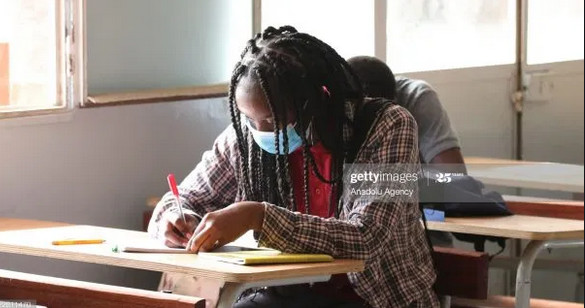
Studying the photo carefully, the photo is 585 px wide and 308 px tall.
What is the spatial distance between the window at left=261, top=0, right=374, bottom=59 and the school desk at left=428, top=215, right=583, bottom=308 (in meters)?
1.05

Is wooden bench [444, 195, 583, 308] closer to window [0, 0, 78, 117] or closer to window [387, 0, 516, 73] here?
window [387, 0, 516, 73]

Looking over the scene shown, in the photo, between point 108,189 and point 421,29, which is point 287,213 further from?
point 421,29

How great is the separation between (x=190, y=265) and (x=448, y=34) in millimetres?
2052

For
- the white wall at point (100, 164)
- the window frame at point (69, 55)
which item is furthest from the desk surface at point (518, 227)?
the window frame at point (69, 55)

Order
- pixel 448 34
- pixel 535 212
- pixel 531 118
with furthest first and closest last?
pixel 448 34, pixel 531 118, pixel 535 212

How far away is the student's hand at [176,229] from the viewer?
2.58 meters

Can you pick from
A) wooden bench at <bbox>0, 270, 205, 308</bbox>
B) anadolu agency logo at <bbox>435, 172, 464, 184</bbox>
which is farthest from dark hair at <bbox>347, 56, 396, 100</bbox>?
wooden bench at <bbox>0, 270, 205, 308</bbox>

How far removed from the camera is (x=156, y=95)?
3.65 meters

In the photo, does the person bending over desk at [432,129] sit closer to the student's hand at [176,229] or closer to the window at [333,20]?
the window at [333,20]

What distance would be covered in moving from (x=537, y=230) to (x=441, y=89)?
1273 mm

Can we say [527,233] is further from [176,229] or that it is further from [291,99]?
[176,229]

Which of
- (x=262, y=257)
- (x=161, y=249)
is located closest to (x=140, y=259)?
(x=161, y=249)

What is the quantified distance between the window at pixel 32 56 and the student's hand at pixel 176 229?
→ 742 mm

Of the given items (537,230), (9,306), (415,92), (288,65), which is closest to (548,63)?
(415,92)
